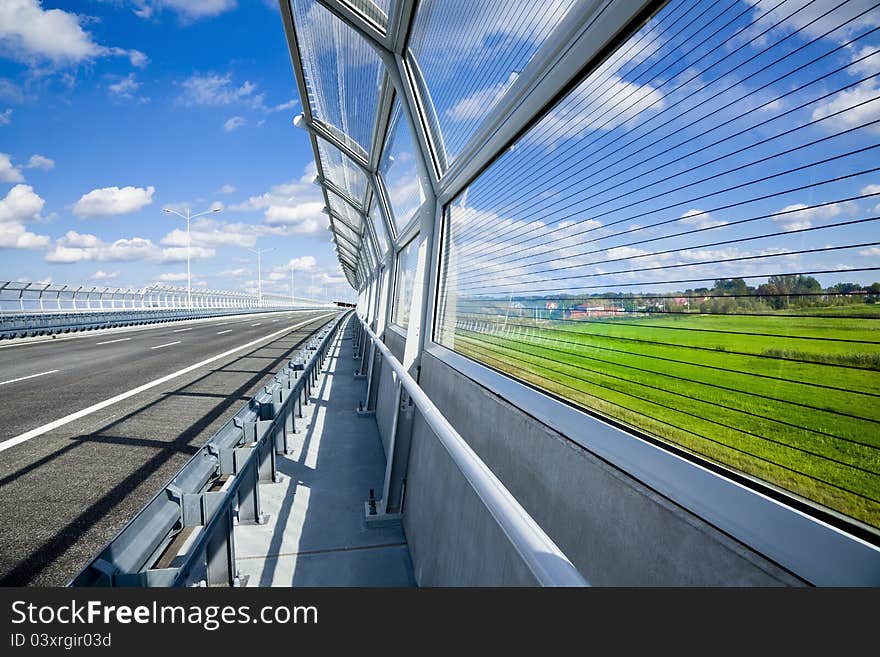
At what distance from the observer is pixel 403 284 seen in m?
10.4

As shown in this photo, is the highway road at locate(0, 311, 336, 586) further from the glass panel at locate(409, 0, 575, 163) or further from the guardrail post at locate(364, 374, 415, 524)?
the glass panel at locate(409, 0, 575, 163)

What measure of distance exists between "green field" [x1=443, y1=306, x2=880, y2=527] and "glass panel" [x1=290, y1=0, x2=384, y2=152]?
450 cm

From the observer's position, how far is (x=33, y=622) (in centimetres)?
108

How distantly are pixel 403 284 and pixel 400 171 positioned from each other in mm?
3568

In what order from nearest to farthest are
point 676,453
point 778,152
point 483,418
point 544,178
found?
point 778,152
point 676,453
point 544,178
point 483,418

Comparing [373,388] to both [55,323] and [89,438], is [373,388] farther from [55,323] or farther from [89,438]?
[55,323]

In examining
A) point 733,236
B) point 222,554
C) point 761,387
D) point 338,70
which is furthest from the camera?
point 338,70

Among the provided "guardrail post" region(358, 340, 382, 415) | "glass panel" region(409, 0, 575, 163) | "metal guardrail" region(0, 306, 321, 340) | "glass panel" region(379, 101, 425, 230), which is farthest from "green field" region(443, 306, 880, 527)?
"metal guardrail" region(0, 306, 321, 340)

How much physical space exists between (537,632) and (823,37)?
148 centimetres

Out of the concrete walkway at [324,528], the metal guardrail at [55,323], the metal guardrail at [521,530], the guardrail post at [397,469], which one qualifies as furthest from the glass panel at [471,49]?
the metal guardrail at [55,323]

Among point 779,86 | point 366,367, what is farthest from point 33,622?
point 366,367

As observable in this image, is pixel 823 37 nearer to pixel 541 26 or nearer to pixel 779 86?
pixel 779 86

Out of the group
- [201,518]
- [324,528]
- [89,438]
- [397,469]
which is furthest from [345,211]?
[201,518]

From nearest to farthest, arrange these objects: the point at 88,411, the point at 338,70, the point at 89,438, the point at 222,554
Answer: the point at 222,554
the point at 89,438
the point at 338,70
the point at 88,411
